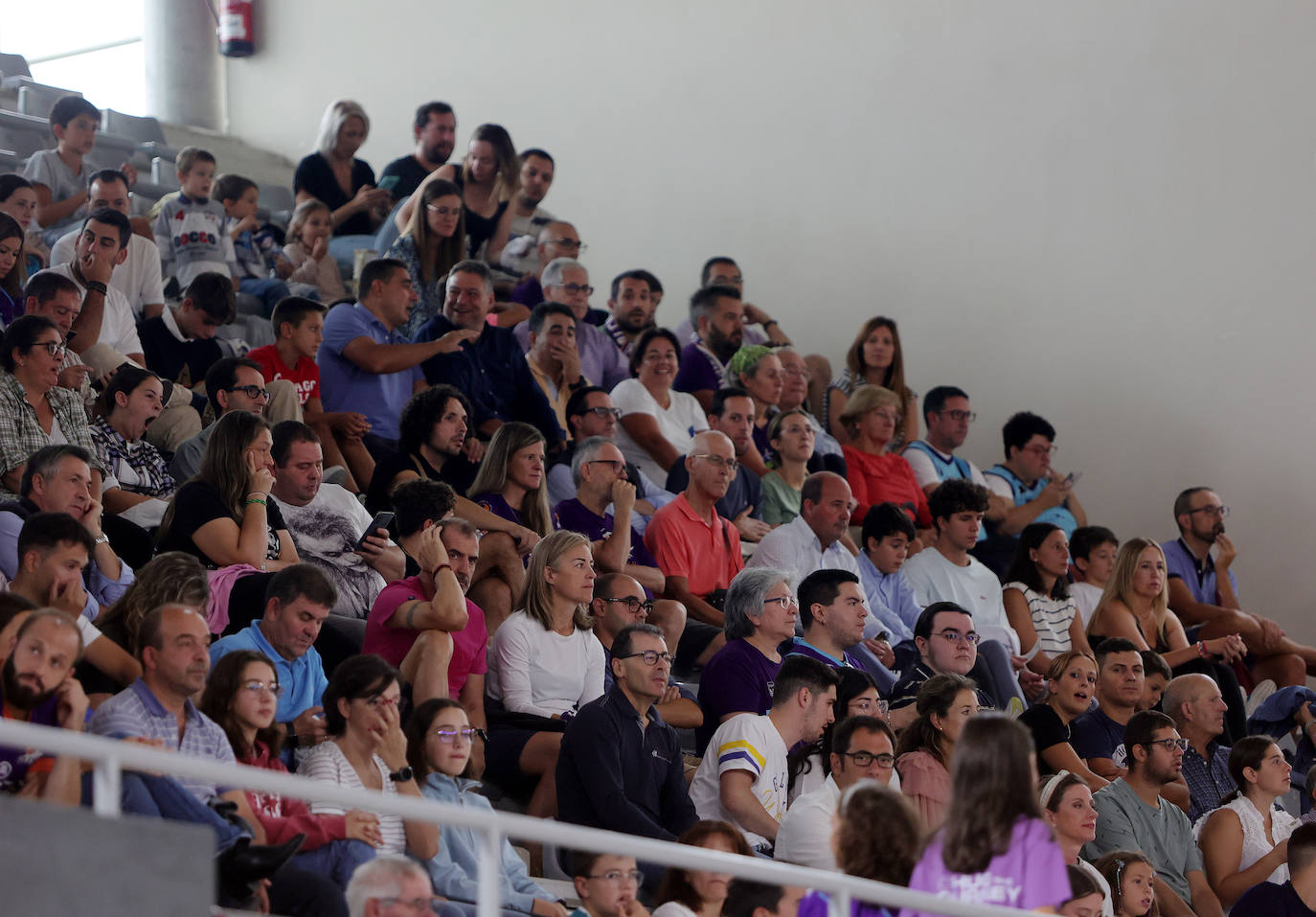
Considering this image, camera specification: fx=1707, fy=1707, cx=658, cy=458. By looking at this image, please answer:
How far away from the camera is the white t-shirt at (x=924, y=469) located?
7.59m

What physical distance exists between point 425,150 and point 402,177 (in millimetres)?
201

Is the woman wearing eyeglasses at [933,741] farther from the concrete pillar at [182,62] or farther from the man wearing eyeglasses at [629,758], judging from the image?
the concrete pillar at [182,62]

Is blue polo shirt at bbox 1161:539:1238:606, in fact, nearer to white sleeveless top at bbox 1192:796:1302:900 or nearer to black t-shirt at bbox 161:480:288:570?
white sleeveless top at bbox 1192:796:1302:900

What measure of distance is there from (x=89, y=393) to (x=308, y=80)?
5469mm

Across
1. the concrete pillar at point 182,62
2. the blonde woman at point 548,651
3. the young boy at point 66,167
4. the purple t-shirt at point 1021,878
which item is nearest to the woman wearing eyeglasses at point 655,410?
the blonde woman at point 548,651

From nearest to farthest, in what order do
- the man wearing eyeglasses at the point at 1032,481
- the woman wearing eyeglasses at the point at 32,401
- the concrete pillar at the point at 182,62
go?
the woman wearing eyeglasses at the point at 32,401 < the man wearing eyeglasses at the point at 1032,481 < the concrete pillar at the point at 182,62

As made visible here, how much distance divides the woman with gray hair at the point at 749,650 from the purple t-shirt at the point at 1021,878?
198 centimetres

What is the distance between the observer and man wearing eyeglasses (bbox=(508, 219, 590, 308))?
7812 millimetres

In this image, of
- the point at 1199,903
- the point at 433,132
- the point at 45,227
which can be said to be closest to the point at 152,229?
the point at 45,227

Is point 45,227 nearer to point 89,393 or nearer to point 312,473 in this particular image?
point 89,393

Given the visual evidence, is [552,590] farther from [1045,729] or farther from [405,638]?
[1045,729]

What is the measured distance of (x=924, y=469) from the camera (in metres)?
7.62

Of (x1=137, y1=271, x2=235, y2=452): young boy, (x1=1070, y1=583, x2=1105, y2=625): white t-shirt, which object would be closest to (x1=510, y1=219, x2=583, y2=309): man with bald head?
(x1=137, y1=271, x2=235, y2=452): young boy

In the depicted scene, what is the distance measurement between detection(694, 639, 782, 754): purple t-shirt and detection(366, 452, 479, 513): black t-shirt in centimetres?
111
